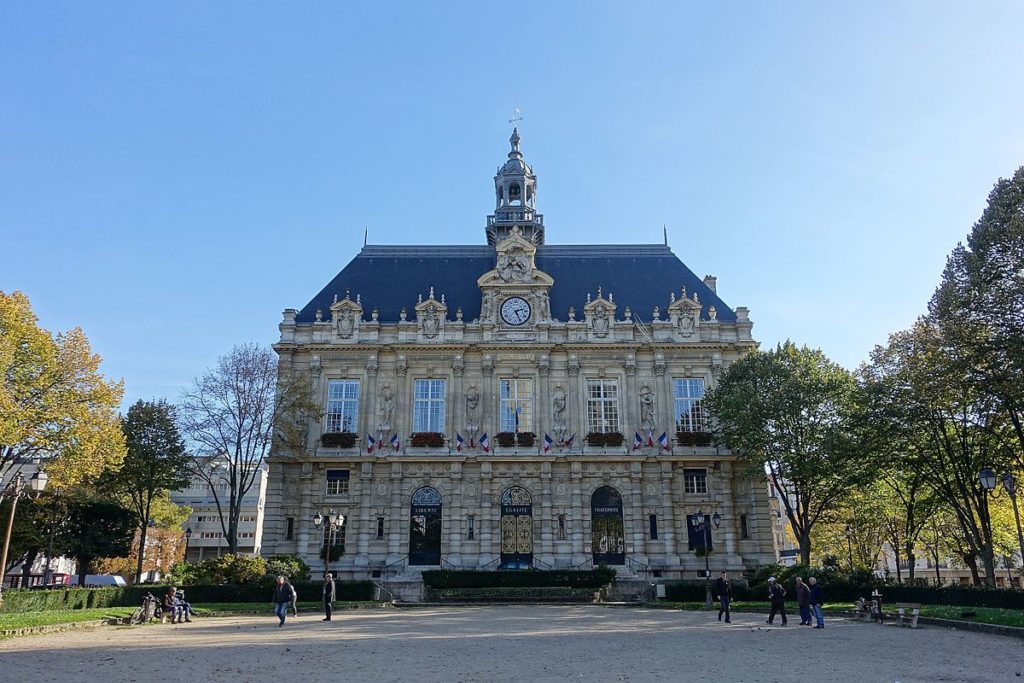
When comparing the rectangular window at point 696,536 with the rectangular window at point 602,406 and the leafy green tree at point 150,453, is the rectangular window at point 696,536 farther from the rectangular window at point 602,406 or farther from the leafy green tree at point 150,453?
the leafy green tree at point 150,453

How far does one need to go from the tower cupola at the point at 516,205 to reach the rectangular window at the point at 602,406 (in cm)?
1423

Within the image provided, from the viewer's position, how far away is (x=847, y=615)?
2734cm

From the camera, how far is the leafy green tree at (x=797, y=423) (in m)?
36.3

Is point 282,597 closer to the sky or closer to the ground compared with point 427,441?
closer to the ground

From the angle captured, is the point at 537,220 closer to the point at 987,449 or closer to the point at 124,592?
the point at 987,449

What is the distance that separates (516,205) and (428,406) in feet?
62.0

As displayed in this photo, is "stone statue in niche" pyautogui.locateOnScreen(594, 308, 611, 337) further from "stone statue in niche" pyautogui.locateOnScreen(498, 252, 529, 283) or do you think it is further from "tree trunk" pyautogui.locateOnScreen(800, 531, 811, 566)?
"tree trunk" pyautogui.locateOnScreen(800, 531, 811, 566)

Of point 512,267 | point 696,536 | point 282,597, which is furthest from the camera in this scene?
point 512,267

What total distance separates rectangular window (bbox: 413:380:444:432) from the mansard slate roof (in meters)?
5.06

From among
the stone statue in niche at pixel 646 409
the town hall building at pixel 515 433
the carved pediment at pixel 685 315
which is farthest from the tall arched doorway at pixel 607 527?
the carved pediment at pixel 685 315

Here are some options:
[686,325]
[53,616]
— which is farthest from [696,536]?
[53,616]

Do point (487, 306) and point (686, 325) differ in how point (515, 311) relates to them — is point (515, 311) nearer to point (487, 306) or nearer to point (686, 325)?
point (487, 306)

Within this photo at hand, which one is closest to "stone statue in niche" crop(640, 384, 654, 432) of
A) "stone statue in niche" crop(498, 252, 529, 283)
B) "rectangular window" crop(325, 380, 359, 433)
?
"stone statue in niche" crop(498, 252, 529, 283)

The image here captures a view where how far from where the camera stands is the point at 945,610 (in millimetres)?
23734
